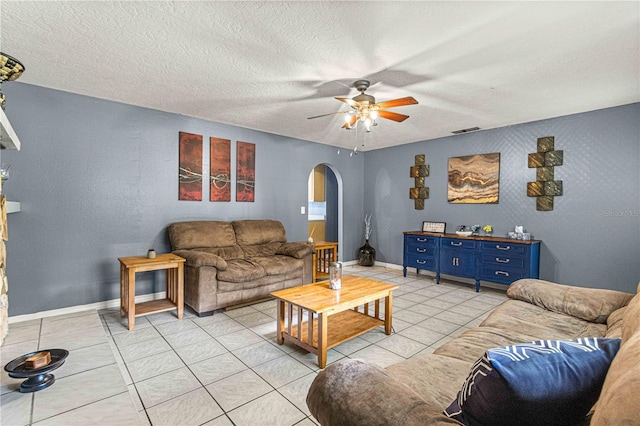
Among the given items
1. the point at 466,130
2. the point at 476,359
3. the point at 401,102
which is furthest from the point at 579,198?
the point at 476,359

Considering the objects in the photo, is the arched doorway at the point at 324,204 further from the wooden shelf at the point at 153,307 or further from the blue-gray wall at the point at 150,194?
the wooden shelf at the point at 153,307

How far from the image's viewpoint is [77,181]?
3.51m

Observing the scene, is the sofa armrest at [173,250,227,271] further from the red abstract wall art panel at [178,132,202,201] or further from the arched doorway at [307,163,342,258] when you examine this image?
the arched doorway at [307,163,342,258]

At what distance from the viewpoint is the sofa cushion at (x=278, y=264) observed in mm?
3930

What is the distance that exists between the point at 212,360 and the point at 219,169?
2.94 metres

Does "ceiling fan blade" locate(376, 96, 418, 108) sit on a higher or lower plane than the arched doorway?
higher

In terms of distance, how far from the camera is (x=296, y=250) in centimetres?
438

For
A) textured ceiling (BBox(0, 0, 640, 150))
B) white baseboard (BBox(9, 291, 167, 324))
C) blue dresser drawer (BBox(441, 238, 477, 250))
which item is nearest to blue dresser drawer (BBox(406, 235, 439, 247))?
blue dresser drawer (BBox(441, 238, 477, 250))

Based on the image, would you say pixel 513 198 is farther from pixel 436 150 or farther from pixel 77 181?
pixel 77 181

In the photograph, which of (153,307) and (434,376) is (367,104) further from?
(153,307)

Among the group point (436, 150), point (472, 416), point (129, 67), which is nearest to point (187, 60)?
point (129, 67)

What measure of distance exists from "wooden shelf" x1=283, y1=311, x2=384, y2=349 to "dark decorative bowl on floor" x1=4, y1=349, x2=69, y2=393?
1631 mm

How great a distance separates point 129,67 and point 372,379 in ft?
10.8

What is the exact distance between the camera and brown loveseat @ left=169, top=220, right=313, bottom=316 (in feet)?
11.4
